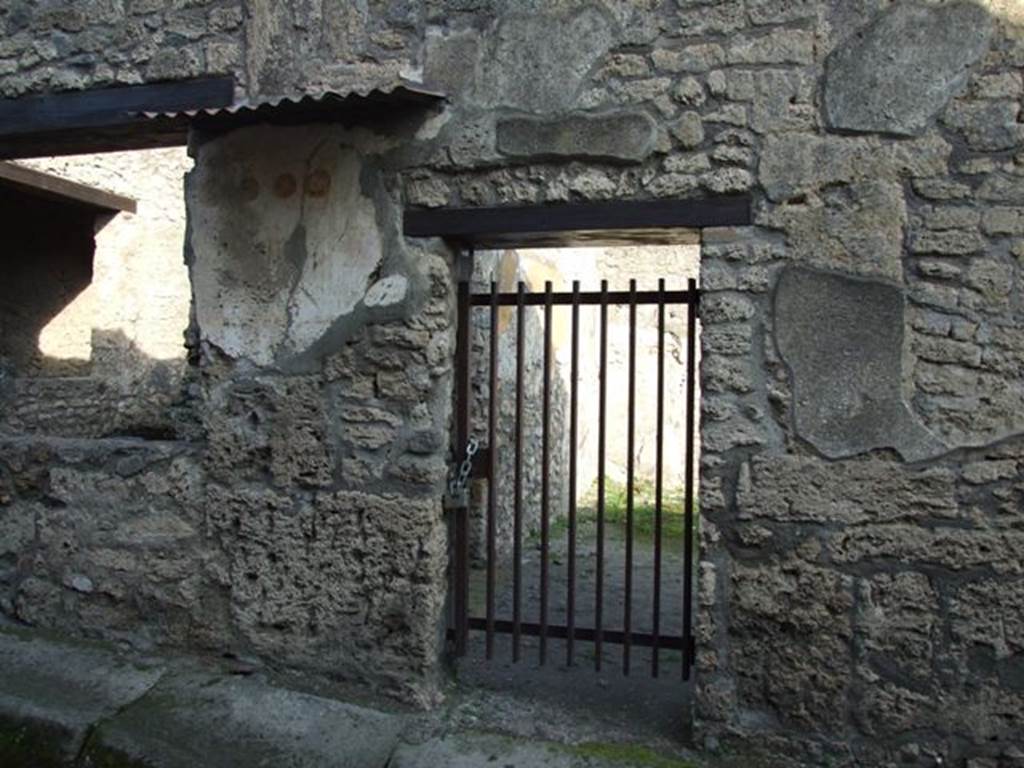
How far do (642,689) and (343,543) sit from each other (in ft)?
4.16

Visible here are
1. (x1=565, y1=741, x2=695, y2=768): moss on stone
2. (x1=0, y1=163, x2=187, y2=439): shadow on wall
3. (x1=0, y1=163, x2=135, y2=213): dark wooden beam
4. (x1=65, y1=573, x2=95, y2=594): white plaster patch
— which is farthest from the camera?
(x1=0, y1=163, x2=187, y2=439): shadow on wall

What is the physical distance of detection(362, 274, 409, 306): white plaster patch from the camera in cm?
317

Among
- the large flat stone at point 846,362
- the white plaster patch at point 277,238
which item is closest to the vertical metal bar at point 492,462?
the white plaster patch at point 277,238

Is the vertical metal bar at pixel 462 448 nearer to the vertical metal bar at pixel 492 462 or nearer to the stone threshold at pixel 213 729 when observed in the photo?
the vertical metal bar at pixel 492 462

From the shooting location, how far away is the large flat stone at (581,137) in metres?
2.92

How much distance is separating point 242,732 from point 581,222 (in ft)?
6.79

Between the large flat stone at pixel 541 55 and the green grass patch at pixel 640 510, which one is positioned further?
the green grass patch at pixel 640 510

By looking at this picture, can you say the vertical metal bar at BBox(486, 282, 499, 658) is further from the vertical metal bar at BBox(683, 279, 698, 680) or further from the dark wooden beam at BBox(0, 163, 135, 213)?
the dark wooden beam at BBox(0, 163, 135, 213)

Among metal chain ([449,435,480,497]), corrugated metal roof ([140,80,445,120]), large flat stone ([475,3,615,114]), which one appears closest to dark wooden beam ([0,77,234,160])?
corrugated metal roof ([140,80,445,120])

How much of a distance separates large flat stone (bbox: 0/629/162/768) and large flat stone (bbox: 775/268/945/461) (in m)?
2.53

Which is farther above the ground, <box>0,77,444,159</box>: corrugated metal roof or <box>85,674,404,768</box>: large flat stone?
<box>0,77,444,159</box>: corrugated metal roof

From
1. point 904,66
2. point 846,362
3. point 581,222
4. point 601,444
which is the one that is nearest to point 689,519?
point 601,444

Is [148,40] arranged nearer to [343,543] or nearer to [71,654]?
[343,543]

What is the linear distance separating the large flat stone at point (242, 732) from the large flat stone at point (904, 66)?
8.16ft
